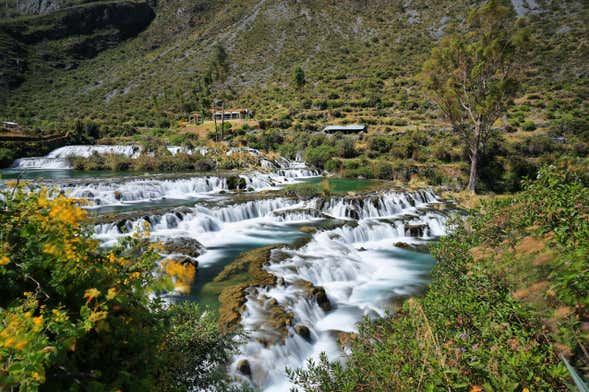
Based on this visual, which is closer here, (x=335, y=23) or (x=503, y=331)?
(x=503, y=331)

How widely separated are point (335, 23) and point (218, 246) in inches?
3618

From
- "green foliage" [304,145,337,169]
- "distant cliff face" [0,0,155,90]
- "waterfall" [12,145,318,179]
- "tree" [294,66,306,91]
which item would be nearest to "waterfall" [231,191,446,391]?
"waterfall" [12,145,318,179]

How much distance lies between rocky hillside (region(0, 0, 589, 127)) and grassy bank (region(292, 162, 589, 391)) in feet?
138

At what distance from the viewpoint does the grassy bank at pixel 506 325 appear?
7.95 feet

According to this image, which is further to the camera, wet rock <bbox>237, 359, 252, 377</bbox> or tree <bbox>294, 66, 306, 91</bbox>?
tree <bbox>294, 66, 306, 91</bbox>

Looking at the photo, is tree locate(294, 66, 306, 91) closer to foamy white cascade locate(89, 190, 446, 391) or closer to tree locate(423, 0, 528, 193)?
tree locate(423, 0, 528, 193)

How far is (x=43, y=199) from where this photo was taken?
2.16 m

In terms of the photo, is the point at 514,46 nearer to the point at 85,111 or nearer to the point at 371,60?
the point at 371,60

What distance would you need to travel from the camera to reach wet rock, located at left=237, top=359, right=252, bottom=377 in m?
5.99

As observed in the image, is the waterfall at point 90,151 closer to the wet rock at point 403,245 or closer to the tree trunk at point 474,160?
the wet rock at point 403,245

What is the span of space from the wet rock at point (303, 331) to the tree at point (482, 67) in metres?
19.1

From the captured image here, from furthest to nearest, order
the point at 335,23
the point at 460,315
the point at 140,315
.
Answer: the point at 335,23 → the point at 460,315 → the point at 140,315

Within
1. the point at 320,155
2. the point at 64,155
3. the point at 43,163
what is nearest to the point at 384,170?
the point at 320,155

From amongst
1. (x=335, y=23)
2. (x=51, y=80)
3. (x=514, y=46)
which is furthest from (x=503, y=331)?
(x=51, y=80)
